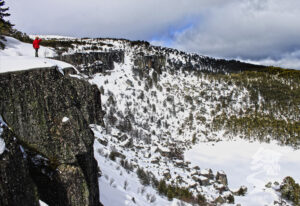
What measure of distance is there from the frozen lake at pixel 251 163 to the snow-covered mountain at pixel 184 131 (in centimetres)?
13

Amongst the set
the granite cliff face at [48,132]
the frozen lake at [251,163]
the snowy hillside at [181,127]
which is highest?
the granite cliff face at [48,132]

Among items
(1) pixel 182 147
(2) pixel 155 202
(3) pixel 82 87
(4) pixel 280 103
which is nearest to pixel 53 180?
(3) pixel 82 87

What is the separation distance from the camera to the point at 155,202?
12.1 meters

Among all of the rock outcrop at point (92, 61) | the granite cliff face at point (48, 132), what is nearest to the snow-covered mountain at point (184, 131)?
the rock outcrop at point (92, 61)

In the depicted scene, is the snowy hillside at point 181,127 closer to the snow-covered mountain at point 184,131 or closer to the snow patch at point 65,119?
the snow-covered mountain at point 184,131

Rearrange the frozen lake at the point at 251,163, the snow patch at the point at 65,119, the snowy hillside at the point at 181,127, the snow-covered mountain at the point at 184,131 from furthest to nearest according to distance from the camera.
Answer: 1. the frozen lake at the point at 251,163
2. the snowy hillside at the point at 181,127
3. the snow-covered mountain at the point at 184,131
4. the snow patch at the point at 65,119

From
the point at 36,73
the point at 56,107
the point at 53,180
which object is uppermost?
the point at 36,73

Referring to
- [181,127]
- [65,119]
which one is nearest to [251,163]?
[181,127]

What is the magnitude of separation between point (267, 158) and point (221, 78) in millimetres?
48173

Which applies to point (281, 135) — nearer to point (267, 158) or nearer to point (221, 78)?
point (267, 158)

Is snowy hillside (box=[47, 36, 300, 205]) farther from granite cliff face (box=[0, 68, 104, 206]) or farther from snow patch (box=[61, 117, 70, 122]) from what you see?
snow patch (box=[61, 117, 70, 122])

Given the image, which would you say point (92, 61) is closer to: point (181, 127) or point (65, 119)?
point (181, 127)

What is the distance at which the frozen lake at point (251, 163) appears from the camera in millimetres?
23125

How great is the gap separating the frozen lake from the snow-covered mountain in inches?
5.2
